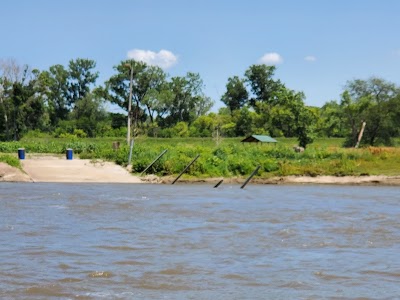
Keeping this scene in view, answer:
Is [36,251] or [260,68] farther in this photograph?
[260,68]

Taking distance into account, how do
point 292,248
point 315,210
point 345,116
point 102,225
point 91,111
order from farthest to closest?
point 91,111, point 345,116, point 315,210, point 102,225, point 292,248

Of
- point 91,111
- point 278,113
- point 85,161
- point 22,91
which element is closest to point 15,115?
point 22,91

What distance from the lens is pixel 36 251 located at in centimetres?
1085

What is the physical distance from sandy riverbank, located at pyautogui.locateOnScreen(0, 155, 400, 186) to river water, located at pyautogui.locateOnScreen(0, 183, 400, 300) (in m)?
11.9

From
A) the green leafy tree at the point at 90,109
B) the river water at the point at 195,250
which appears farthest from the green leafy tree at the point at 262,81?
the river water at the point at 195,250

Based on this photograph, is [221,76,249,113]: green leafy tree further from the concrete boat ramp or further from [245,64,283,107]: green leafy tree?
the concrete boat ramp

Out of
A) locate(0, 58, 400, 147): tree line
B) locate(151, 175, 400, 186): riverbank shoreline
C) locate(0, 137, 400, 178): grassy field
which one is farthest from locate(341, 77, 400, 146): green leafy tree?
locate(151, 175, 400, 186): riverbank shoreline

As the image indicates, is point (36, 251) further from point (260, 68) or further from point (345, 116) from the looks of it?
point (260, 68)

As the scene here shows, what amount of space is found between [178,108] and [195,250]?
8683cm

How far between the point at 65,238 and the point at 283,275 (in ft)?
16.8

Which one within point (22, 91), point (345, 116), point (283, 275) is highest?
point (22, 91)

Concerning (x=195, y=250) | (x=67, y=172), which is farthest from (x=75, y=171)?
(x=195, y=250)

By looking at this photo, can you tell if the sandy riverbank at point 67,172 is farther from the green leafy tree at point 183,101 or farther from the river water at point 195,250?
the green leafy tree at point 183,101

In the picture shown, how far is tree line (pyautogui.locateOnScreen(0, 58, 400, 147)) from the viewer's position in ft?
221
